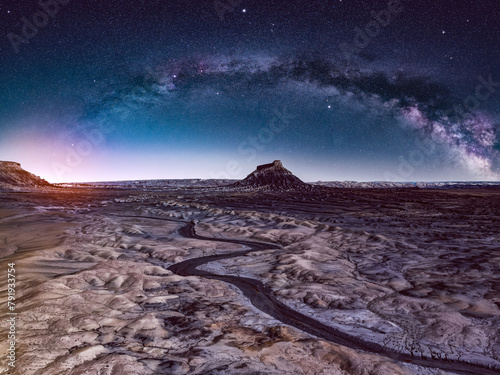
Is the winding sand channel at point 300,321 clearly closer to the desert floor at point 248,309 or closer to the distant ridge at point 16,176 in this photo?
the desert floor at point 248,309

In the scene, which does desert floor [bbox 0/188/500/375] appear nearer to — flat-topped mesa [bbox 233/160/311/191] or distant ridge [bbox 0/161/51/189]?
distant ridge [bbox 0/161/51/189]

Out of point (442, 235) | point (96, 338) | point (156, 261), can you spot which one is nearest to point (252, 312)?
point (96, 338)

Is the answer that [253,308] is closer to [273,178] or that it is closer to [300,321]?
[300,321]

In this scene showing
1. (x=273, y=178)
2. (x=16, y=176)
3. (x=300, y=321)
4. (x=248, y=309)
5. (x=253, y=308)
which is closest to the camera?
(x=300, y=321)

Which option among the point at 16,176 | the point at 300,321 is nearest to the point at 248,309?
the point at 300,321

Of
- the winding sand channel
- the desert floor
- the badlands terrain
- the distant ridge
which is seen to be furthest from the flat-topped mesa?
the winding sand channel

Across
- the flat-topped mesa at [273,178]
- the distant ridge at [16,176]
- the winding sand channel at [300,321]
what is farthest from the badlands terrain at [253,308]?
the flat-topped mesa at [273,178]

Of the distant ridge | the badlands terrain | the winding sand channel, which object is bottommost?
the winding sand channel
